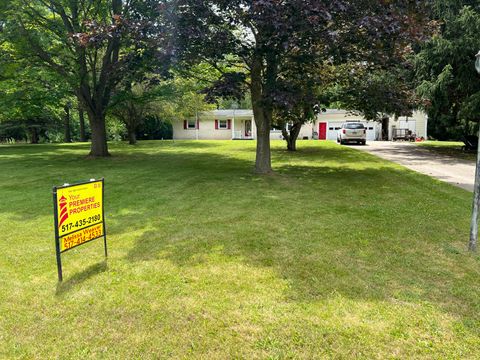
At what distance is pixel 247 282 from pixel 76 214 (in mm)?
1994

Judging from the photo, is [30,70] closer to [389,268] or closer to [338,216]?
[338,216]

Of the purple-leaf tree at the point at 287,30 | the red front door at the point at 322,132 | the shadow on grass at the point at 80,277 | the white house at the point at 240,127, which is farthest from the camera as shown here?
the red front door at the point at 322,132

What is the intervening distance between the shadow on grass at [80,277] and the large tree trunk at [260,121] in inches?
279

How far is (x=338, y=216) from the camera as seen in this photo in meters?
6.23

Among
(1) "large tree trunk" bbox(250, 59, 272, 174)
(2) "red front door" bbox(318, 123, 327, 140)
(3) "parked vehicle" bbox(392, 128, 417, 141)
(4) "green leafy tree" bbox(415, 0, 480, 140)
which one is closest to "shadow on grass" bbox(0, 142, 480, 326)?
(1) "large tree trunk" bbox(250, 59, 272, 174)

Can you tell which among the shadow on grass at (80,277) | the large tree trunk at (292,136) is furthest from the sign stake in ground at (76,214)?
the large tree trunk at (292,136)

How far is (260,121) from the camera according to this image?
10.6 metres

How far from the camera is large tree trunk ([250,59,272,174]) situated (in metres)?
10.4

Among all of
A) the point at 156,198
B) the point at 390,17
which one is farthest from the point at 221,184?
the point at 390,17

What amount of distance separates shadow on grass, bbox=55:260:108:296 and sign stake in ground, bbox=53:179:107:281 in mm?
104

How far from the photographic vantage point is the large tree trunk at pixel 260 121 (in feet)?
34.1

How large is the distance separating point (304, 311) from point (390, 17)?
7.25 meters

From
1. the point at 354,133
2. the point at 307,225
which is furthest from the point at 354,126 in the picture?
the point at 307,225

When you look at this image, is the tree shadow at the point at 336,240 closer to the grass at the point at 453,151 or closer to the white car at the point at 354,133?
the grass at the point at 453,151
